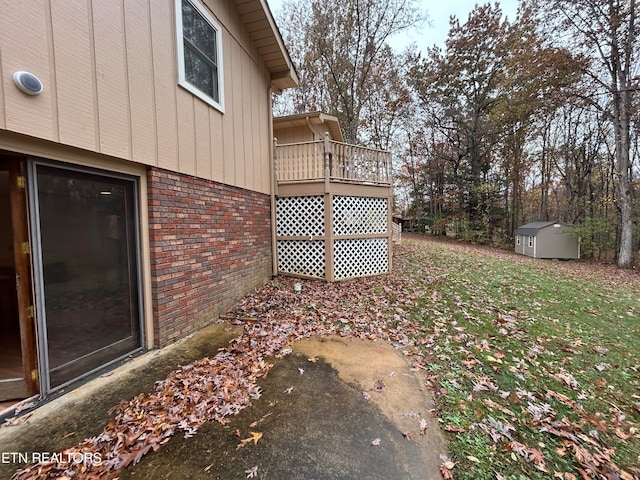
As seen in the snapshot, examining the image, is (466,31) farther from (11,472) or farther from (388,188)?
(11,472)

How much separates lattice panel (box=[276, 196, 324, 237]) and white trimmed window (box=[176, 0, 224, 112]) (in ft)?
9.79

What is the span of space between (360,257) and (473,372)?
4485 mm

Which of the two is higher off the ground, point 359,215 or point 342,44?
point 342,44

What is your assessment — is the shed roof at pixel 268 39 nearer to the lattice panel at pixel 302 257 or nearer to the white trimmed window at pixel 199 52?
the white trimmed window at pixel 199 52

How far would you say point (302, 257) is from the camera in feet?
24.5

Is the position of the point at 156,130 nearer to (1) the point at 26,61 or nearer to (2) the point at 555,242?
(1) the point at 26,61

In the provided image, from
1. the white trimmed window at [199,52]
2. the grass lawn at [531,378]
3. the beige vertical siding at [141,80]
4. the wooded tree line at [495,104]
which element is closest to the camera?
the grass lawn at [531,378]

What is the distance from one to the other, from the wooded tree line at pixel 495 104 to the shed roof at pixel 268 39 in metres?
8.43

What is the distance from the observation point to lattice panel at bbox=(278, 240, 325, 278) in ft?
24.0

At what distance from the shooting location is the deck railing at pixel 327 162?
715 cm

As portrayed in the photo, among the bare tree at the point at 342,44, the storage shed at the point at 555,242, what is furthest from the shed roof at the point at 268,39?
the storage shed at the point at 555,242

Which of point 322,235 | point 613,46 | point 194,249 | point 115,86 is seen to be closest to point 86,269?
point 194,249

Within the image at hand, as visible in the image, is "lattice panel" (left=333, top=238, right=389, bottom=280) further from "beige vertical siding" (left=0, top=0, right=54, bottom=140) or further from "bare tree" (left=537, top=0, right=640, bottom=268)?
"bare tree" (left=537, top=0, right=640, bottom=268)

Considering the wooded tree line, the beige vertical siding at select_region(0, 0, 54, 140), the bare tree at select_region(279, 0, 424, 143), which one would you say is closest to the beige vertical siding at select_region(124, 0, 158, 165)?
the beige vertical siding at select_region(0, 0, 54, 140)
